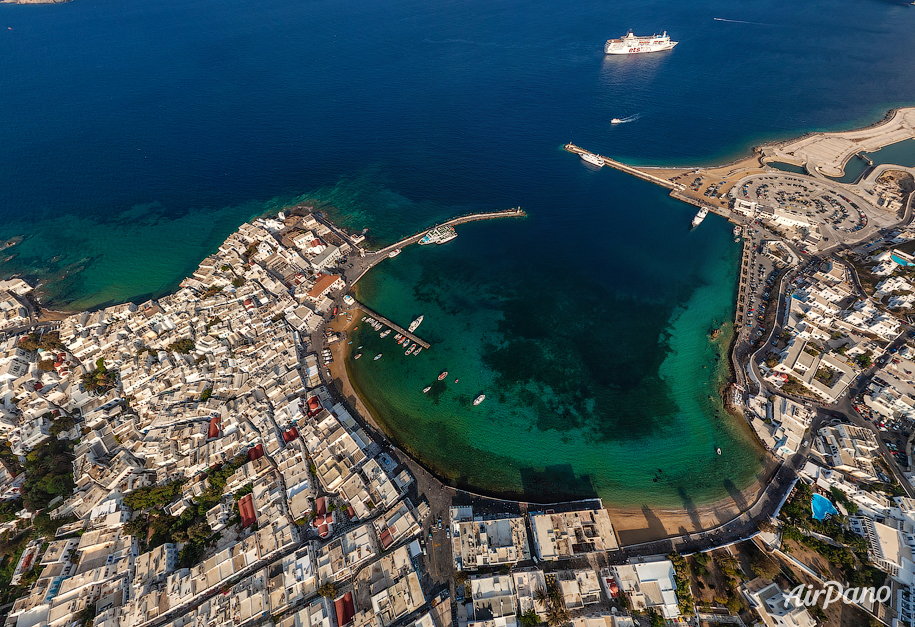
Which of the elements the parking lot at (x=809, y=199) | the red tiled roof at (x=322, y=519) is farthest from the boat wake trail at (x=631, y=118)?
the red tiled roof at (x=322, y=519)

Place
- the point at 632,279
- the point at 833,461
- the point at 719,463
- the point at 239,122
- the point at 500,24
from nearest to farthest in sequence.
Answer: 1. the point at 833,461
2. the point at 719,463
3. the point at 632,279
4. the point at 239,122
5. the point at 500,24

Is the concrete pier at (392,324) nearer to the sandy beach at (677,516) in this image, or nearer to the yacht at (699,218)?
the sandy beach at (677,516)

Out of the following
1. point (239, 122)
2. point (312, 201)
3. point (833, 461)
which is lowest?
point (833, 461)

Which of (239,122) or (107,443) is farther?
(239,122)

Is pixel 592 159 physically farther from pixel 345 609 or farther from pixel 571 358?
pixel 345 609

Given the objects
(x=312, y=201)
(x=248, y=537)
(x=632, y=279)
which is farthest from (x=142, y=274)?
(x=632, y=279)

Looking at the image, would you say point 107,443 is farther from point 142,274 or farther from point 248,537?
point 142,274

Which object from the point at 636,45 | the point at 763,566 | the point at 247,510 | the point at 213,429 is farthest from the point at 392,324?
the point at 636,45
